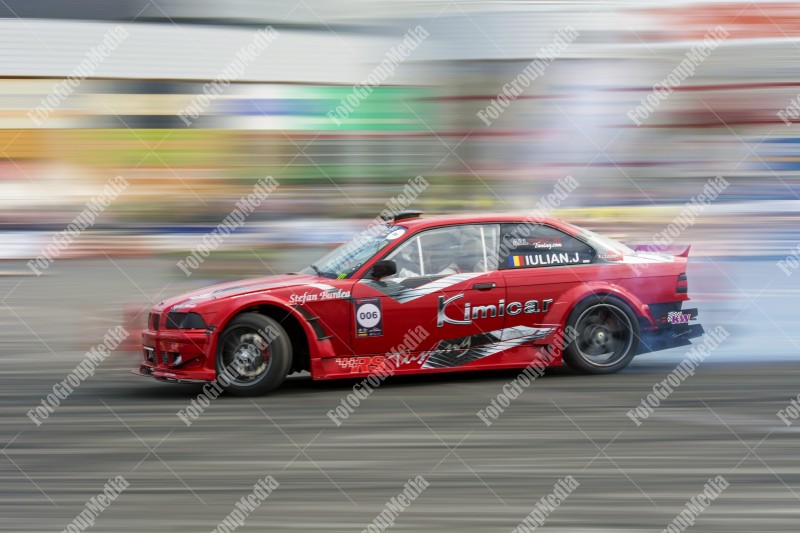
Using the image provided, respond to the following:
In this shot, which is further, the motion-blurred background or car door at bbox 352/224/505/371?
the motion-blurred background

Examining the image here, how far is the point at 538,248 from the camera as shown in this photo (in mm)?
8305

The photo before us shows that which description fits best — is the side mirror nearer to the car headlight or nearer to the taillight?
the car headlight

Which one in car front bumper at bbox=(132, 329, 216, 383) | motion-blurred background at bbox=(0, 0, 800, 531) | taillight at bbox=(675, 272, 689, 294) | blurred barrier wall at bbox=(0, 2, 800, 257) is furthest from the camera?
blurred barrier wall at bbox=(0, 2, 800, 257)

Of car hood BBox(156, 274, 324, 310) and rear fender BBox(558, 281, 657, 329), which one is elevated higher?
rear fender BBox(558, 281, 657, 329)

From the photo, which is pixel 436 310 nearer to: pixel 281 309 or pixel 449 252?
pixel 449 252

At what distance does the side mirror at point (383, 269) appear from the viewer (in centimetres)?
781

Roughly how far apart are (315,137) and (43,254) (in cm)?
605

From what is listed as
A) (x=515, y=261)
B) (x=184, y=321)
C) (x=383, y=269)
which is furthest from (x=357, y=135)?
(x=184, y=321)

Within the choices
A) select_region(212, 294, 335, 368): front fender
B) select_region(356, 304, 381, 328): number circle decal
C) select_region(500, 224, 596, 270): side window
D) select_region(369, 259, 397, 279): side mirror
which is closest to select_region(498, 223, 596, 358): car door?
select_region(500, 224, 596, 270): side window

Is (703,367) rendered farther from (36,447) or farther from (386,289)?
(36,447)

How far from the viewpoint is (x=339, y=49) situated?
20.5 meters

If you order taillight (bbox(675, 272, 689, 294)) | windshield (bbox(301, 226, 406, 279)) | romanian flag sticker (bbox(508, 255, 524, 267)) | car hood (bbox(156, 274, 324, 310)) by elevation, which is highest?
taillight (bbox(675, 272, 689, 294))

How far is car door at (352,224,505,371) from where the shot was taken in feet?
25.5

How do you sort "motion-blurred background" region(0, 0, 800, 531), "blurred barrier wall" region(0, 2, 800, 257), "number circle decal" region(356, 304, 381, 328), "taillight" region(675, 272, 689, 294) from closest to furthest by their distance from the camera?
"number circle decal" region(356, 304, 381, 328), "taillight" region(675, 272, 689, 294), "motion-blurred background" region(0, 0, 800, 531), "blurred barrier wall" region(0, 2, 800, 257)
